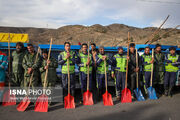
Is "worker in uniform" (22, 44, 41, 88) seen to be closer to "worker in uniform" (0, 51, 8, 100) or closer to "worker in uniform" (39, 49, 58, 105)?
"worker in uniform" (39, 49, 58, 105)

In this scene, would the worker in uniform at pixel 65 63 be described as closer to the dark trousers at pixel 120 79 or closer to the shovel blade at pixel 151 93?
the dark trousers at pixel 120 79

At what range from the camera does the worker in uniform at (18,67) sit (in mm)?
4106

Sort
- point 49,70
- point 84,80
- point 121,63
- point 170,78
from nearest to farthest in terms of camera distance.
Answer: point 49,70 → point 84,80 → point 121,63 → point 170,78

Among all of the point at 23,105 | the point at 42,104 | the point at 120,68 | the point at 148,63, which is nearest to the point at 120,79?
the point at 120,68

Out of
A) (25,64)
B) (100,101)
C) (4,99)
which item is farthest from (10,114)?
(100,101)

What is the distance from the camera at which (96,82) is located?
481 centimetres

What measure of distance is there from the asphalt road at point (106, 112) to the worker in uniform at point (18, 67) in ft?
2.41

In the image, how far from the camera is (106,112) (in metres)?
3.73

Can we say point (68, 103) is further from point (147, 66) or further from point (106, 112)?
point (147, 66)

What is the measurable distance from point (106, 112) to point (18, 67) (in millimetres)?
2819

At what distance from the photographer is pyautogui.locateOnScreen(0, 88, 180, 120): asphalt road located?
3406mm

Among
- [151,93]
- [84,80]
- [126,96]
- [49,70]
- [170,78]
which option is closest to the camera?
[49,70]

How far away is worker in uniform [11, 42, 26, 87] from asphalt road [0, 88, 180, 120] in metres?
0.73

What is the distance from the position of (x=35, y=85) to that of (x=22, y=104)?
605mm
